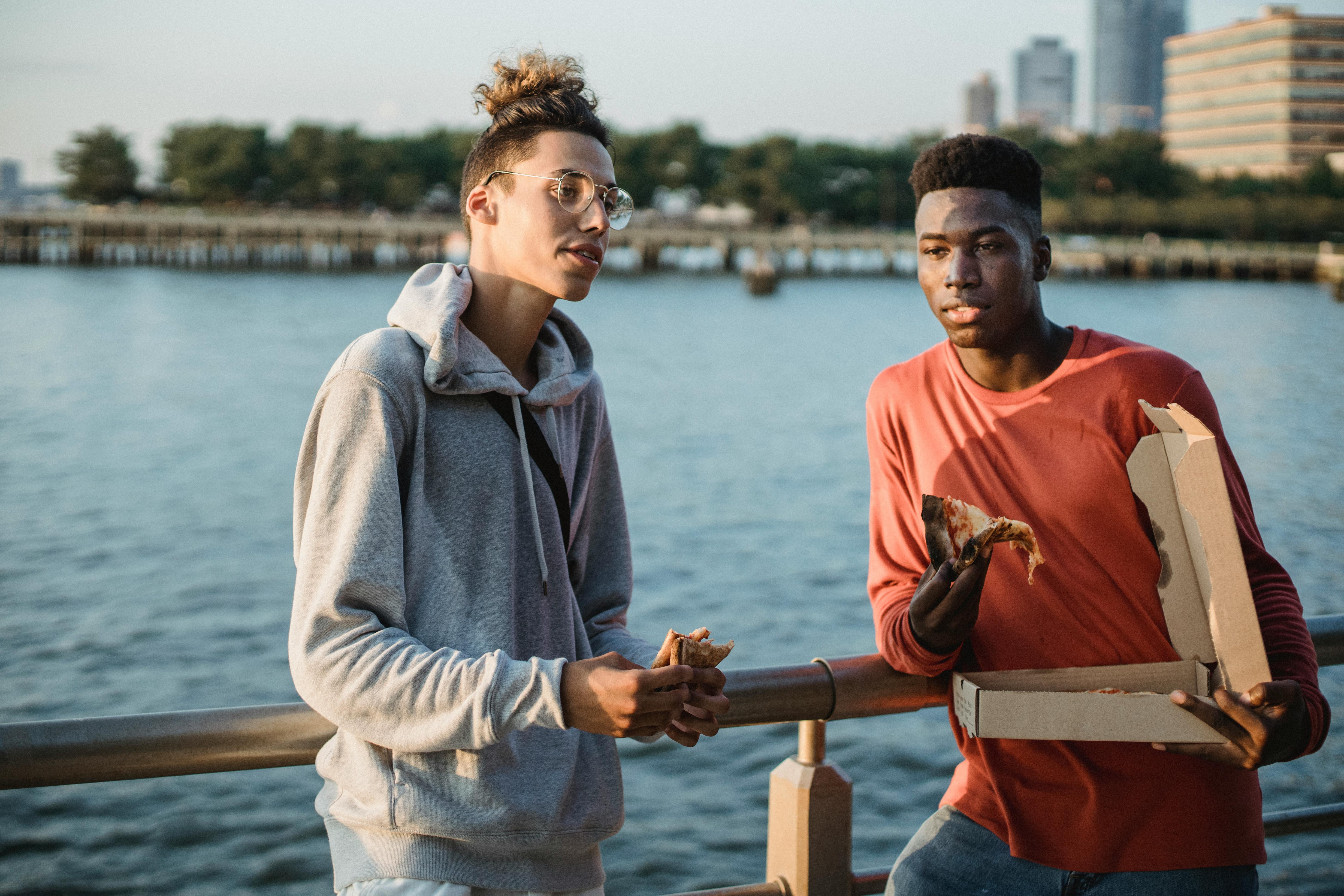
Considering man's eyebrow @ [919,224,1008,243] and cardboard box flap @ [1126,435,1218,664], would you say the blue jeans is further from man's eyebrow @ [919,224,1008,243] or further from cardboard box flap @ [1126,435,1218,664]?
man's eyebrow @ [919,224,1008,243]

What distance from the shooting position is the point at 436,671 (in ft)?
6.22

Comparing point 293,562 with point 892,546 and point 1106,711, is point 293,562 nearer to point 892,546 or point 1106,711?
point 892,546

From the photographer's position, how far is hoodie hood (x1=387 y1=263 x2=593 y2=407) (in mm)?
2076

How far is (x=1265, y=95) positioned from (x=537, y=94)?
528 feet

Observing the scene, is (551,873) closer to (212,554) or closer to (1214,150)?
(212,554)

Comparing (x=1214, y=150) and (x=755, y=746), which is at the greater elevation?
(x=1214, y=150)

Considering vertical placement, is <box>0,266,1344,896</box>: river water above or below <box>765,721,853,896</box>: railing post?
below

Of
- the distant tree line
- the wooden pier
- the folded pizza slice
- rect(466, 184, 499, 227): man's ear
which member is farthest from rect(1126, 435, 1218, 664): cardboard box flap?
the distant tree line

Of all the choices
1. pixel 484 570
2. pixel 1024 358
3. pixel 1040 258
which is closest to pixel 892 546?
pixel 1024 358

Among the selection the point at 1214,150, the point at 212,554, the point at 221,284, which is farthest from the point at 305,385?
the point at 1214,150

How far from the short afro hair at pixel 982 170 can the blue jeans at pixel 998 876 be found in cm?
133

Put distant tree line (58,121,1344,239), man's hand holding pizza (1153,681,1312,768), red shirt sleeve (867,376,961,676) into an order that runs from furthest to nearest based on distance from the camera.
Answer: distant tree line (58,121,1344,239)
red shirt sleeve (867,376,961,676)
man's hand holding pizza (1153,681,1312,768)

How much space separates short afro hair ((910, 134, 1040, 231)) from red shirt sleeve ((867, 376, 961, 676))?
462mm

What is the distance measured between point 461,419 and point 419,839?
0.72m
